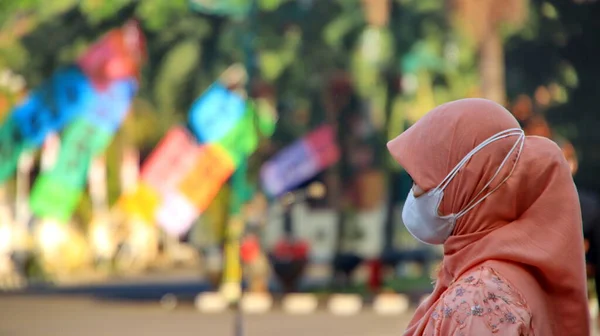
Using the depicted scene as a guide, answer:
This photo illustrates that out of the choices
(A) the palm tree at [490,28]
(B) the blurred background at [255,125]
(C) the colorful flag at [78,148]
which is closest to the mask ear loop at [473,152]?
(B) the blurred background at [255,125]

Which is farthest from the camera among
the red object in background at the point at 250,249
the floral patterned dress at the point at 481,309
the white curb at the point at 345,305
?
the red object in background at the point at 250,249

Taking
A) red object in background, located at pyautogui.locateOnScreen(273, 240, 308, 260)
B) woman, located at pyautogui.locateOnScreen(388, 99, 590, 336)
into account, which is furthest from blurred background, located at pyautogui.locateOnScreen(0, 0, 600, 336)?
woman, located at pyautogui.locateOnScreen(388, 99, 590, 336)

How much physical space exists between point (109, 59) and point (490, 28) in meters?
7.68

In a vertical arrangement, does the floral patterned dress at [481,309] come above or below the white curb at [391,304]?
above

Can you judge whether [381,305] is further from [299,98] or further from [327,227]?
[327,227]

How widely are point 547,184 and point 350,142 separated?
91.7ft

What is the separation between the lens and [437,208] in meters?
2.77

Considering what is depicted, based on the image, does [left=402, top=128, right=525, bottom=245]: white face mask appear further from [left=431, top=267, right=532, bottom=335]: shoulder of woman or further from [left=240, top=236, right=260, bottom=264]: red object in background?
[left=240, top=236, right=260, bottom=264]: red object in background

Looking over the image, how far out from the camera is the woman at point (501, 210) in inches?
104

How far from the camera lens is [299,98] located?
30.5m

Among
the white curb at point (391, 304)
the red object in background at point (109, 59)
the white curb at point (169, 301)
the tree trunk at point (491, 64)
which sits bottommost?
the white curb at point (391, 304)

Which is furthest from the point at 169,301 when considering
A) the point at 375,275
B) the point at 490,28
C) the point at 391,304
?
the point at 490,28

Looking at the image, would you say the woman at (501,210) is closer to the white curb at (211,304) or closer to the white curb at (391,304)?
the white curb at (391,304)

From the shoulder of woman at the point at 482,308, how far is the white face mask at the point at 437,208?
0.54 ft
